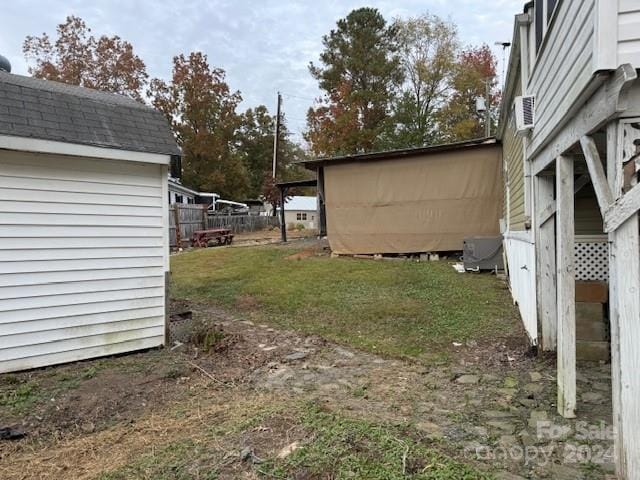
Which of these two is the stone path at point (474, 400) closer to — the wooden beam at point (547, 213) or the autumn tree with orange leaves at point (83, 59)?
the wooden beam at point (547, 213)

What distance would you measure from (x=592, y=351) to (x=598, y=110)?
112 inches

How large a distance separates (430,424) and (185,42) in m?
29.7

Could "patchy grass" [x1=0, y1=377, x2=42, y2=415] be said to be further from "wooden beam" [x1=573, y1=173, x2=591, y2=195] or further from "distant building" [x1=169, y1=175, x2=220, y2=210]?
"distant building" [x1=169, y1=175, x2=220, y2=210]

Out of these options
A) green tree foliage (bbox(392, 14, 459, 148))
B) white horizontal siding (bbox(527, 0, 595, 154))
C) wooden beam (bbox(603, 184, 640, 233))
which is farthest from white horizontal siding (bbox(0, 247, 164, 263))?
green tree foliage (bbox(392, 14, 459, 148))

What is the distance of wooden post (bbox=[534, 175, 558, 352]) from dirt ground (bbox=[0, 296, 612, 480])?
0.29 meters

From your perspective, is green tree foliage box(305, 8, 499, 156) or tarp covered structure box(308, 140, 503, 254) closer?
tarp covered structure box(308, 140, 503, 254)

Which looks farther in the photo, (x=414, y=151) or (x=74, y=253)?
(x=414, y=151)

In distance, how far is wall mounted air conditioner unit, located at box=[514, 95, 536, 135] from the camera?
4565 mm

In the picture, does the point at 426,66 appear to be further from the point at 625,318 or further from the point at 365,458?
the point at 365,458

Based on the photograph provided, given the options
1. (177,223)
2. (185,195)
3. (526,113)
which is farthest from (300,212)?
(526,113)

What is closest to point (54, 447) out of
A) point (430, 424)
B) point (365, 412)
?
point (365, 412)

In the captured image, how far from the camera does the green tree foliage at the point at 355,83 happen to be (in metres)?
24.1

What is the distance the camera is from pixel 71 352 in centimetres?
440

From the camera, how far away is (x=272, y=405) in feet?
10.9
